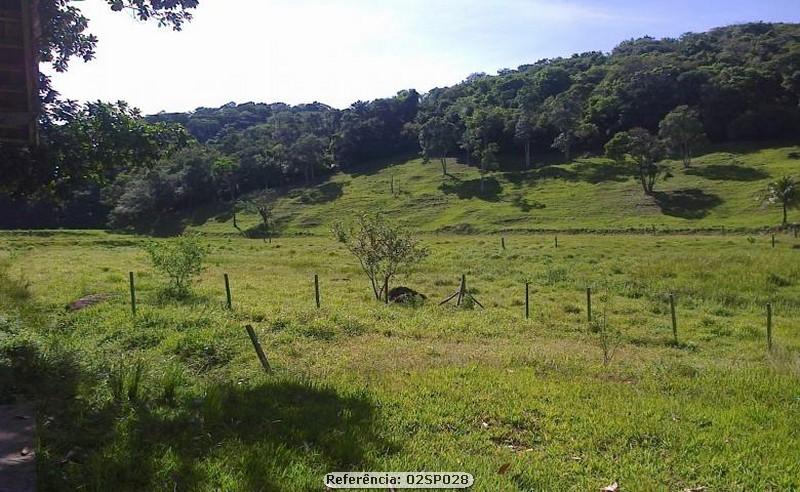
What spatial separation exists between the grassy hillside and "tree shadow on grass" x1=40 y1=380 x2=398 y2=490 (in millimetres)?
53679

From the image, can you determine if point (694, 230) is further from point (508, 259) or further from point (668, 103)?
point (668, 103)

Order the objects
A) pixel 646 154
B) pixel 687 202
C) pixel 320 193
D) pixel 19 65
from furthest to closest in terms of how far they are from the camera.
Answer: pixel 320 193 < pixel 646 154 < pixel 687 202 < pixel 19 65

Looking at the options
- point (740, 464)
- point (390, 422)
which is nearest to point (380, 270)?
point (390, 422)

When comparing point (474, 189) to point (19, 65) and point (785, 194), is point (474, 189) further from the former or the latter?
point (19, 65)

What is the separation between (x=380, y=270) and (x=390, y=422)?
17620 millimetres

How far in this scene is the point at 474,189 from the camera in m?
81.3

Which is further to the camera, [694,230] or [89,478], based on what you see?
[694,230]

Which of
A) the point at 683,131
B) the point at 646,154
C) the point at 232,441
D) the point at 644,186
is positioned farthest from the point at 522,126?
the point at 232,441

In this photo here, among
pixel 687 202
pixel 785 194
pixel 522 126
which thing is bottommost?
pixel 687 202

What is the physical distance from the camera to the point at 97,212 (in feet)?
328

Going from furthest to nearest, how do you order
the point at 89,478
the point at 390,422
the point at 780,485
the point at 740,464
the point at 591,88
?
1. the point at 591,88
2. the point at 390,422
3. the point at 740,464
4. the point at 780,485
5. the point at 89,478

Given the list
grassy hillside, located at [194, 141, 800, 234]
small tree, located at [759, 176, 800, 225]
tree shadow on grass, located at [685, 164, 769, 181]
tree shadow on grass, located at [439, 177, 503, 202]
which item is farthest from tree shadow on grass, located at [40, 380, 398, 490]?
tree shadow on grass, located at [685, 164, 769, 181]

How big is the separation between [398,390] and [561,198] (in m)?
65.5

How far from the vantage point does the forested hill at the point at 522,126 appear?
8844 centimetres
